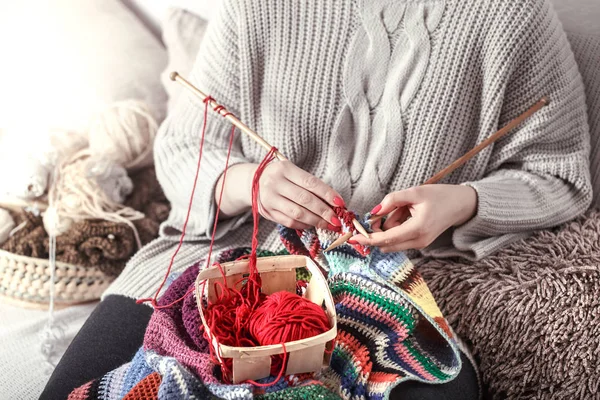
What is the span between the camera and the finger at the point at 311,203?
822 mm

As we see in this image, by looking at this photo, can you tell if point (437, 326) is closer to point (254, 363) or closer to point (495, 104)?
point (254, 363)

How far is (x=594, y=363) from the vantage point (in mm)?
816

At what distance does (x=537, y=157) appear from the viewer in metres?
1.02

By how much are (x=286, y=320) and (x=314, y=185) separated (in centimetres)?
23

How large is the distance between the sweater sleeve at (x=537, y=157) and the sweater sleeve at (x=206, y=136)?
1.28 ft

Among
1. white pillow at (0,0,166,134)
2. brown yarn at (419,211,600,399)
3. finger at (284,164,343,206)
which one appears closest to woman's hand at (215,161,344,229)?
finger at (284,164,343,206)

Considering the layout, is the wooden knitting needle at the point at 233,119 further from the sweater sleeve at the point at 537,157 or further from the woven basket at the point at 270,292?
the sweater sleeve at the point at 537,157

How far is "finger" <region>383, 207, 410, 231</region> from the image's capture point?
35.1 inches

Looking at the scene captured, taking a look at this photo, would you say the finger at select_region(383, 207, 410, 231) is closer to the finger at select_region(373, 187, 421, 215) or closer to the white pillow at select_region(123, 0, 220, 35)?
the finger at select_region(373, 187, 421, 215)

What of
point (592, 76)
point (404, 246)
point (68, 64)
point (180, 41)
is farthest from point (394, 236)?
point (68, 64)

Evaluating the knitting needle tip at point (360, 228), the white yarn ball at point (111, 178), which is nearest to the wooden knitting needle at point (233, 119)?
the knitting needle tip at point (360, 228)

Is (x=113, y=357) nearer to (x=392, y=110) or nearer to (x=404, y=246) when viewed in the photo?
(x=404, y=246)

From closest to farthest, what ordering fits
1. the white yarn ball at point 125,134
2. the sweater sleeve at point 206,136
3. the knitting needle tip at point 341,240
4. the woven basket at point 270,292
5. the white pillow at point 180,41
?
the woven basket at point 270,292 < the knitting needle tip at point 341,240 < the sweater sleeve at point 206,136 < the white yarn ball at point 125,134 < the white pillow at point 180,41

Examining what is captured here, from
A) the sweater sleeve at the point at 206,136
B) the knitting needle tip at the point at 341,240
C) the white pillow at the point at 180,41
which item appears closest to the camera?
the knitting needle tip at the point at 341,240
